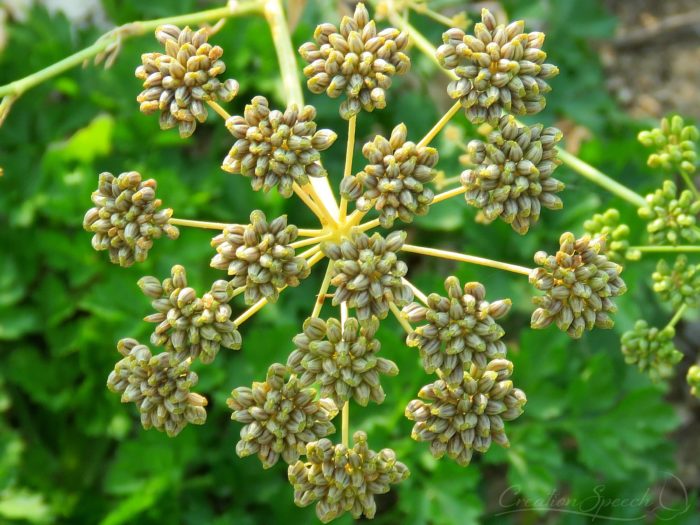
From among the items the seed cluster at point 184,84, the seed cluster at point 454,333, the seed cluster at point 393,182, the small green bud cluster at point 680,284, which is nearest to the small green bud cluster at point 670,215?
the small green bud cluster at point 680,284

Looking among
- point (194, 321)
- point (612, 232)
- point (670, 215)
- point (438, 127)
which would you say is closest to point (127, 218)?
point (194, 321)

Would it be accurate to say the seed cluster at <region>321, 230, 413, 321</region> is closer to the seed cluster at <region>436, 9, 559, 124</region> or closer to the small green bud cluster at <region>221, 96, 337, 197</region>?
the small green bud cluster at <region>221, 96, 337, 197</region>

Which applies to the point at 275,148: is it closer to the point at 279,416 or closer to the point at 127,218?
the point at 127,218

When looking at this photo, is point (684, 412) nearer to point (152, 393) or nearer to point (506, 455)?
point (506, 455)

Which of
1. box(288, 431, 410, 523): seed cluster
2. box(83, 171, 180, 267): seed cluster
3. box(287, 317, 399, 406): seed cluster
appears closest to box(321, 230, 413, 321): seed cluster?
box(287, 317, 399, 406): seed cluster

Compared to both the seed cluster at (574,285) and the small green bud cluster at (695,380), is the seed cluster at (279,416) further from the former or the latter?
the small green bud cluster at (695,380)
